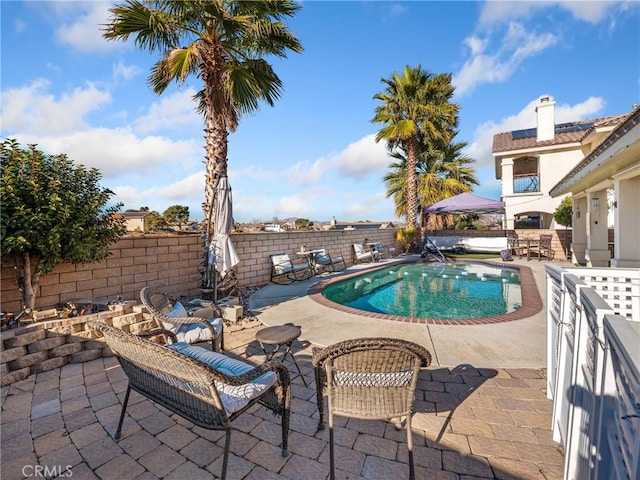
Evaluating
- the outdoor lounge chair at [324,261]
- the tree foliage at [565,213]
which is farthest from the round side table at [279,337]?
the tree foliage at [565,213]

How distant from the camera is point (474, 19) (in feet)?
28.0

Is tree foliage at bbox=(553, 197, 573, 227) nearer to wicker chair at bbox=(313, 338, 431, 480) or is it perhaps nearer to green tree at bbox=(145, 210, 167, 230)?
wicker chair at bbox=(313, 338, 431, 480)

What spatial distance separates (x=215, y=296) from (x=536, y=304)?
6.40 metres

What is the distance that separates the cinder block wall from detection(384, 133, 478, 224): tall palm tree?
11048mm

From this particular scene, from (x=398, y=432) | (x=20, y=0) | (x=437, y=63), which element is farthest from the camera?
(x=437, y=63)

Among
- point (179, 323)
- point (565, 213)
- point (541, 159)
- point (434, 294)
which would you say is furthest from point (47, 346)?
point (541, 159)

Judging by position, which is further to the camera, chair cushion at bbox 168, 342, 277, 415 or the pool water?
the pool water

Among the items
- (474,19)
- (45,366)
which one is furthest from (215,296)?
(474,19)

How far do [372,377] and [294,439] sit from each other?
0.86 m

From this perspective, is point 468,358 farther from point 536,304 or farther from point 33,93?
point 33,93

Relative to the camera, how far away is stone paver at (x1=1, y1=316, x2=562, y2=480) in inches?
77.8

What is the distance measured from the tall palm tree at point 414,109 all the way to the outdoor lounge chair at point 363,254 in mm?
→ 5490

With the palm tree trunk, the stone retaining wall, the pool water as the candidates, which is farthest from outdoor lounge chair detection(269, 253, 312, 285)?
the palm tree trunk

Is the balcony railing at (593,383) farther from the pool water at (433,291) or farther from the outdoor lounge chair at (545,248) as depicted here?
the outdoor lounge chair at (545,248)
